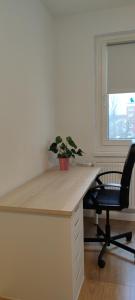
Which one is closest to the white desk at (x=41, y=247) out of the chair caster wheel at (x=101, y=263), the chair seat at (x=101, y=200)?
the chair caster wheel at (x=101, y=263)

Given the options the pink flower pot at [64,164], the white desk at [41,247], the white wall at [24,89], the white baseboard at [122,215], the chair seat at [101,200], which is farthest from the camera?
the white baseboard at [122,215]

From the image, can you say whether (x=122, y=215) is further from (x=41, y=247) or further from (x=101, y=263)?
(x=41, y=247)

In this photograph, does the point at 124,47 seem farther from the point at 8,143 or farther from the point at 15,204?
the point at 15,204

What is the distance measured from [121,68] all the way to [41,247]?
2358 mm

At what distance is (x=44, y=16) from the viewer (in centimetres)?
290

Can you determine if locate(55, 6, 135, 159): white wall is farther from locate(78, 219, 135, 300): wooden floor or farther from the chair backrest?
locate(78, 219, 135, 300): wooden floor

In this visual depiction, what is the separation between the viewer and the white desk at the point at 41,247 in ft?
5.49

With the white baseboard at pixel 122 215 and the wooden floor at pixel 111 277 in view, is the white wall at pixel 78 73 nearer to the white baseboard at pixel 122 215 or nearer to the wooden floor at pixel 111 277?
the white baseboard at pixel 122 215

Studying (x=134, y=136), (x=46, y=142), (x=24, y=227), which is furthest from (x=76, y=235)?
(x=134, y=136)

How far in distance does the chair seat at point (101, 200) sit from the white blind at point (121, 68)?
52.4 inches

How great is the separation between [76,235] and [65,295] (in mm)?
401

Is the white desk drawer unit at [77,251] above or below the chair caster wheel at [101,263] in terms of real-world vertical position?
above

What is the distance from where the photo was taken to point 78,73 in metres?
3.23

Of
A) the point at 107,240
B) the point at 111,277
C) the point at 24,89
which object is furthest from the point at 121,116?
the point at 111,277
